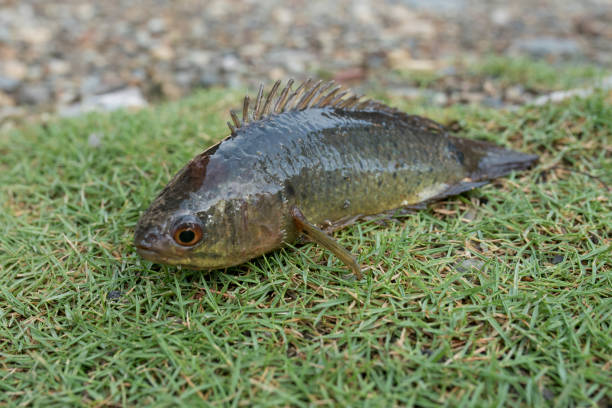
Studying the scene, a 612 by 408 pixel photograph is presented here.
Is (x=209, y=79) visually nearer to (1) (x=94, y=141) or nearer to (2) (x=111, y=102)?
(2) (x=111, y=102)

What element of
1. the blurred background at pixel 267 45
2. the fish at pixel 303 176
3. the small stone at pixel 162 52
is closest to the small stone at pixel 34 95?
the blurred background at pixel 267 45

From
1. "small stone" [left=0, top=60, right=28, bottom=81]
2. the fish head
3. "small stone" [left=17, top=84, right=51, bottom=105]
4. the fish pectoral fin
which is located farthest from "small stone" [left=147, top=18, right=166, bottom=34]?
the fish pectoral fin

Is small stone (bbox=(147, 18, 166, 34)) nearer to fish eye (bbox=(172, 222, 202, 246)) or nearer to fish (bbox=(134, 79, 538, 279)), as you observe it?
fish (bbox=(134, 79, 538, 279))

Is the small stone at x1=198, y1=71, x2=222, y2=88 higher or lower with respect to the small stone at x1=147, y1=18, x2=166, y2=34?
lower

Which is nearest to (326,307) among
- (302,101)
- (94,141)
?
(302,101)

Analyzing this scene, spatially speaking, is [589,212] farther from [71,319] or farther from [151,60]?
[151,60]

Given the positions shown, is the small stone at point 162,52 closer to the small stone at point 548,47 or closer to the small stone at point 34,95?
the small stone at point 34,95
